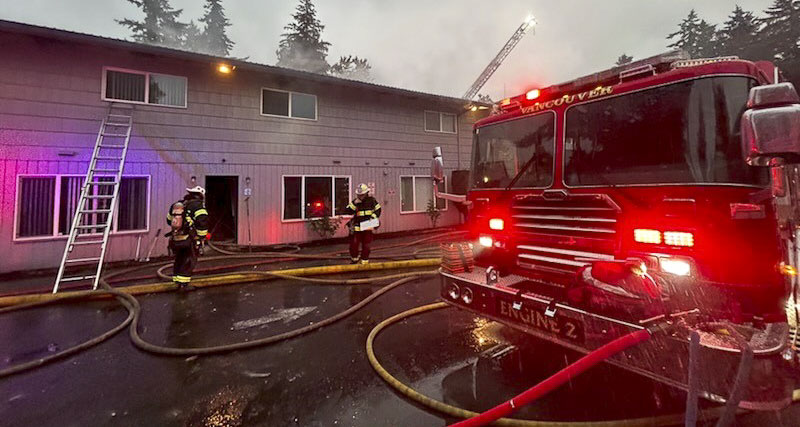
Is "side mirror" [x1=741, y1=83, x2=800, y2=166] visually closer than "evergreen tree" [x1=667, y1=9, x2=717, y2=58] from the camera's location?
Yes

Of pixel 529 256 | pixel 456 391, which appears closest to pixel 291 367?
pixel 456 391

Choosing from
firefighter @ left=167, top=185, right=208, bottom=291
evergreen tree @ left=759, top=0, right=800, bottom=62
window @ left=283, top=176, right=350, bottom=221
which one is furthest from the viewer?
evergreen tree @ left=759, top=0, right=800, bottom=62

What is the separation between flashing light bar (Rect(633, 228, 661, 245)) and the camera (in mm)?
2354

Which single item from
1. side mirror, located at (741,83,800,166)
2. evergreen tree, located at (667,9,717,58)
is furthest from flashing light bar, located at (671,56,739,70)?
evergreen tree, located at (667,9,717,58)

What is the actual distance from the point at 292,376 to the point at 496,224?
8.39 feet

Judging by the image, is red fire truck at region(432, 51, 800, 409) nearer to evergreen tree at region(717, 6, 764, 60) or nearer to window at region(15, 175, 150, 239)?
window at region(15, 175, 150, 239)

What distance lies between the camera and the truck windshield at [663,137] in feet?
7.29

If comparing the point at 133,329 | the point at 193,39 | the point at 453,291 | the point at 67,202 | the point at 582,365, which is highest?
the point at 193,39

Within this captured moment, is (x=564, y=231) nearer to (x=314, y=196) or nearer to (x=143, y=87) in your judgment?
(x=314, y=196)

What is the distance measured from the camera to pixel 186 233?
5625mm

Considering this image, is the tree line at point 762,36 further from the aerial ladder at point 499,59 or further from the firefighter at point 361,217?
the firefighter at point 361,217

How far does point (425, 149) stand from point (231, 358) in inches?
452

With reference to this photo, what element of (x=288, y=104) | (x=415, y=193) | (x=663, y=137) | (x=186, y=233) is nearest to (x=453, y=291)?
(x=663, y=137)

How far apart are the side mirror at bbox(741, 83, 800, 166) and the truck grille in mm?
872
